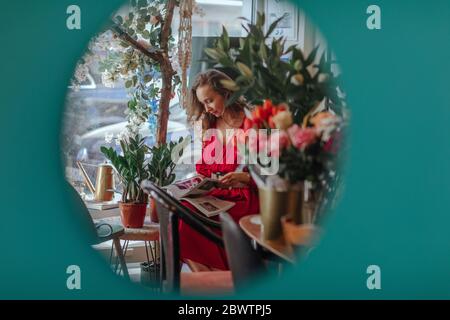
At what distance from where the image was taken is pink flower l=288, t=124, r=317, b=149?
2053 mm

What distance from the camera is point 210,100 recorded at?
2109 mm

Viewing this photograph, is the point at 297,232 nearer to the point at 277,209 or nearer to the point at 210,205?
the point at 277,209

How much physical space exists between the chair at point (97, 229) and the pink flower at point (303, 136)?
0.70m

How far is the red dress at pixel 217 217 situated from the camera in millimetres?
2096

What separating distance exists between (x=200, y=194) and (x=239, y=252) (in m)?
0.25

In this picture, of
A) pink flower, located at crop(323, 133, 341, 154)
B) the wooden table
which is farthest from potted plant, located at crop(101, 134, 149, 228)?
pink flower, located at crop(323, 133, 341, 154)

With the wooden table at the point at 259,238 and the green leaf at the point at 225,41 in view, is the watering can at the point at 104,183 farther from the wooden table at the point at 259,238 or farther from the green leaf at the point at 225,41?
the green leaf at the point at 225,41

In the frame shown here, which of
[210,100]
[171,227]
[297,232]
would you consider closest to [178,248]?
[171,227]

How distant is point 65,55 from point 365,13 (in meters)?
1.09

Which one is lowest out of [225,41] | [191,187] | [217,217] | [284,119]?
[217,217]

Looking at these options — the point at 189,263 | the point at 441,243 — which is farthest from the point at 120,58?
the point at 441,243

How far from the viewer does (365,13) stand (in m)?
2.15

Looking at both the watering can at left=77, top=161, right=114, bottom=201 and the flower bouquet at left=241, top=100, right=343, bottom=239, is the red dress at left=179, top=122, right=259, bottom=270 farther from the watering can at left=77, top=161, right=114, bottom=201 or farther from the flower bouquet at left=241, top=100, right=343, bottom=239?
the watering can at left=77, top=161, right=114, bottom=201

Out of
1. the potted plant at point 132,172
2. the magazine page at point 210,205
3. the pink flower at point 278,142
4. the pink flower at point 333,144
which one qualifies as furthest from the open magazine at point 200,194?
the pink flower at point 333,144
